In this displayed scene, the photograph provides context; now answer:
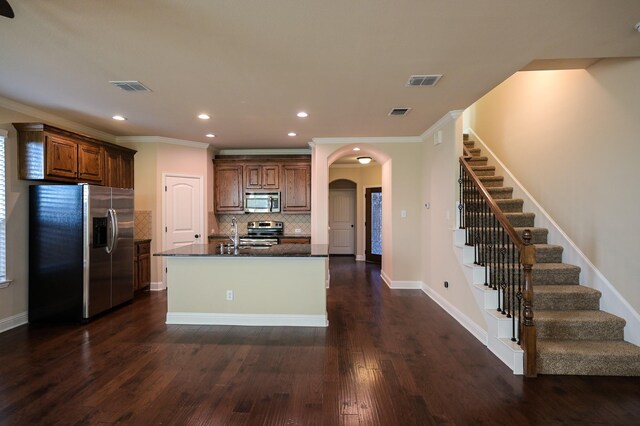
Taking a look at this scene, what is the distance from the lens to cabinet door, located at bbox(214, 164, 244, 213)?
6.68 metres

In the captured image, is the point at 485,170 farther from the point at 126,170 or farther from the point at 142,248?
the point at 126,170

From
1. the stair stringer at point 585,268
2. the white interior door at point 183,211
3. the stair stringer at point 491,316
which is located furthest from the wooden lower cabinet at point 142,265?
the stair stringer at point 585,268

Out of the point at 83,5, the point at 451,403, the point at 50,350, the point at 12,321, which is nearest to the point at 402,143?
the point at 451,403

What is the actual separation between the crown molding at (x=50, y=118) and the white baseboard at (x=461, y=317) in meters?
5.87

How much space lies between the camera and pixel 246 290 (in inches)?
159

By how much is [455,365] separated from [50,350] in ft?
13.0

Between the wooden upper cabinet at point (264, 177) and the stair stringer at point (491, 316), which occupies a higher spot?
the wooden upper cabinet at point (264, 177)

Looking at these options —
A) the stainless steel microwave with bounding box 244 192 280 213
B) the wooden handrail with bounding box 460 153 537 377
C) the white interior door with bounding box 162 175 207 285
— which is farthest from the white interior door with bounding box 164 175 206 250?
the wooden handrail with bounding box 460 153 537 377

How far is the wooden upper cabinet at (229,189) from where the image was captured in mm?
6672

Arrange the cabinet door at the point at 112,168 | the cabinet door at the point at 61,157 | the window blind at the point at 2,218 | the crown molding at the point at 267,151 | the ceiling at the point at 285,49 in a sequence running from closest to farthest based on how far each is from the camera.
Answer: the ceiling at the point at 285,49
the window blind at the point at 2,218
the cabinet door at the point at 61,157
the cabinet door at the point at 112,168
the crown molding at the point at 267,151

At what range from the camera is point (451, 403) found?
238 cm

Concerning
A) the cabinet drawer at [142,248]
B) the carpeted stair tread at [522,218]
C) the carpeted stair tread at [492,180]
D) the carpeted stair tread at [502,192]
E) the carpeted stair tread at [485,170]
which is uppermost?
the carpeted stair tread at [485,170]

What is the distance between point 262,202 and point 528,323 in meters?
5.00

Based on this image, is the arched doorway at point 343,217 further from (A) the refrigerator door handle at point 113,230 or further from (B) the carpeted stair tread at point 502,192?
(A) the refrigerator door handle at point 113,230
